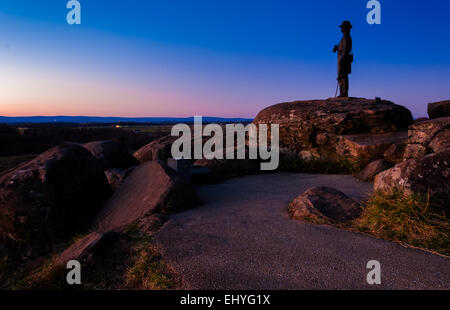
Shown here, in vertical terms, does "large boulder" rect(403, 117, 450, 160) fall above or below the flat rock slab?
above

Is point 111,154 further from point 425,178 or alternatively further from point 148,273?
point 425,178

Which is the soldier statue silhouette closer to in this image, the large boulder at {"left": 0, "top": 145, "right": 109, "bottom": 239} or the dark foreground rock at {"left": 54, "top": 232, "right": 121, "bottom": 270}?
the large boulder at {"left": 0, "top": 145, "right": 109, "bottom": 239}

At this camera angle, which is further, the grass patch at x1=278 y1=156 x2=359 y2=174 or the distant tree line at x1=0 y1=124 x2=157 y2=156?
the distant tree line at x1=0 y1=124 x2=157 y2=156

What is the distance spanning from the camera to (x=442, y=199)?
354 centimetres

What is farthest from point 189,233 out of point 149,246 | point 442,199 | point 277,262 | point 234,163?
point 234,163

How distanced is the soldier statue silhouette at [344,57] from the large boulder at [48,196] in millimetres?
9678

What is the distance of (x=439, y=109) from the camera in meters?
8.71

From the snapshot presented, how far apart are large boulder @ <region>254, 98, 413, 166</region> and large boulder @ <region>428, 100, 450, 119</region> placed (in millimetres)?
638

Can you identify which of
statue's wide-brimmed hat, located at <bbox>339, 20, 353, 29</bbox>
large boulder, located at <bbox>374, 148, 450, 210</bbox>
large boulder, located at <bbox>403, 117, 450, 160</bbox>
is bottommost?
large boulder, located at <bbox>374, 148, 450, 210</bbox>

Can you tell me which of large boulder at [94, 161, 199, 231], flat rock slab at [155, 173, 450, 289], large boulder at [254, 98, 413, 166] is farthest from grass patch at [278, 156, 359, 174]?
large boulder at [94, 161, 199, 231]

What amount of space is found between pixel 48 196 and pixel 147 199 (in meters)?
1.51

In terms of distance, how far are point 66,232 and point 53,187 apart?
757 mm

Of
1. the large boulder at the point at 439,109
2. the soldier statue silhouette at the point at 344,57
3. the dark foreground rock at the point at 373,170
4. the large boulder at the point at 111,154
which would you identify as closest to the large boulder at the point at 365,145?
the dark foreground rock at the point at 373,170

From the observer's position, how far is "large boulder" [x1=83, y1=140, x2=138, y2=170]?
8086 millimetres
